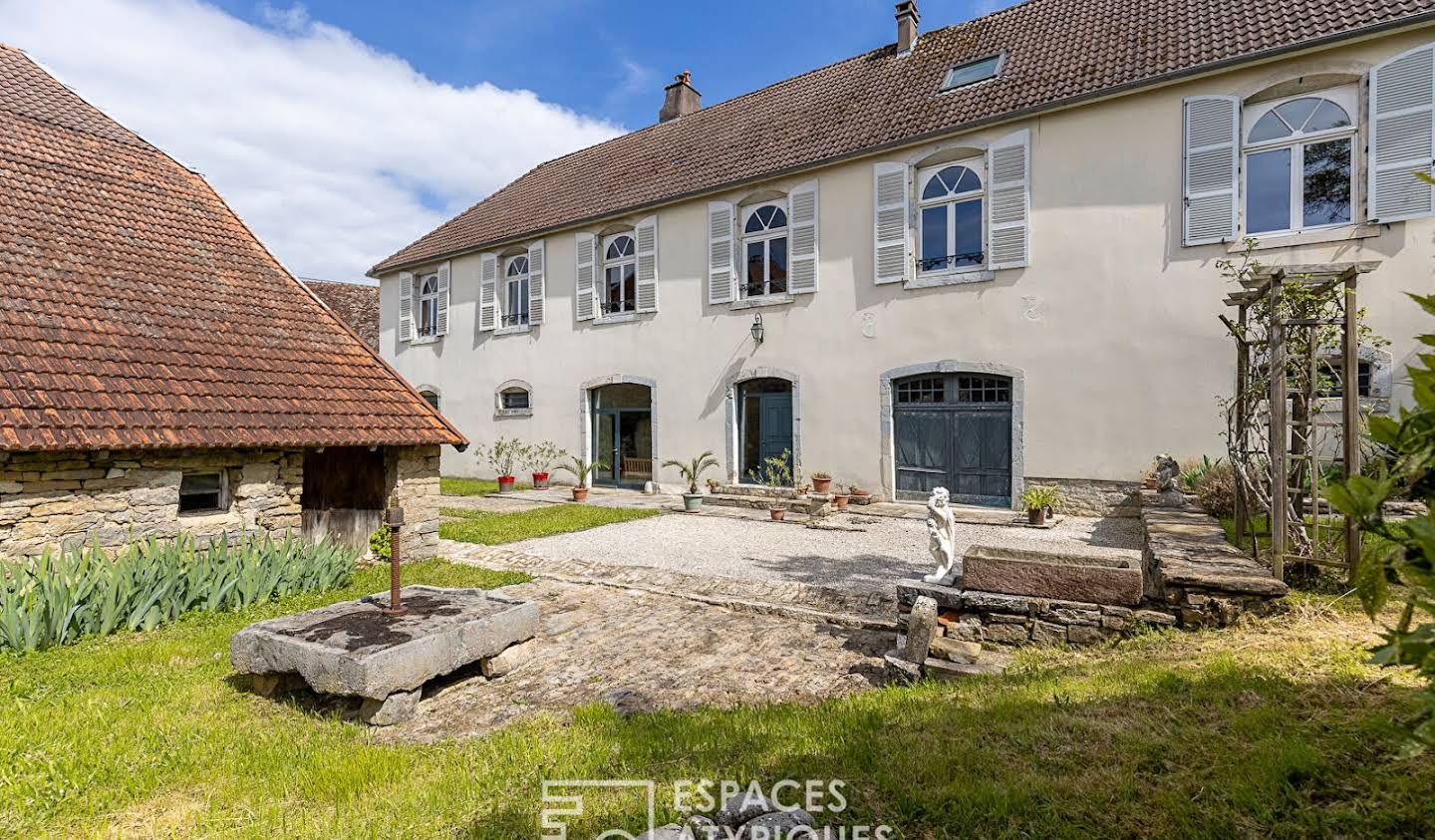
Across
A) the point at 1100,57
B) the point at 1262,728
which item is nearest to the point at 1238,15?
the point at 1100,57

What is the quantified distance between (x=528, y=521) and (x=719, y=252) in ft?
20.8

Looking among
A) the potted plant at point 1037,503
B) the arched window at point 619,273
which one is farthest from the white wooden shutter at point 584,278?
the potted plant at point 1037,503

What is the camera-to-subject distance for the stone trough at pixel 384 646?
400 cm

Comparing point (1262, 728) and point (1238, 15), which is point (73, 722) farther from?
point (1238, 15)

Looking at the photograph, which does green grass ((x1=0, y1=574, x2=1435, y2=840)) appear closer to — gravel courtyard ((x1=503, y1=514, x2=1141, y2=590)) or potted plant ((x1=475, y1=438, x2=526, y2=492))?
gravel courtyard ((x1=503, y1=514, x2=1141, y2=590))

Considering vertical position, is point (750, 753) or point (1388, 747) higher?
point (1388, 747)

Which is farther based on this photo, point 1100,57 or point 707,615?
point 1100,57

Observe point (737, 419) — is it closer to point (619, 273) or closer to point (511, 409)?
point (619, 273)

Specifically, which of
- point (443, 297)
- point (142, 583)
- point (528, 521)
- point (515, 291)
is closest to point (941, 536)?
point (142, 583)

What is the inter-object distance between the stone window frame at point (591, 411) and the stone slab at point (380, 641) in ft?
31.9

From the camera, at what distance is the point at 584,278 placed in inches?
626

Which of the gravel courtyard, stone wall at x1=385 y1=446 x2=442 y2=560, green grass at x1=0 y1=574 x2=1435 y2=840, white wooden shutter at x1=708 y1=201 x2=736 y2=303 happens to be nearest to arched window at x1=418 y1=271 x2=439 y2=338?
white wooden shutter at x1=708 y1=201 x2=736 y2=303

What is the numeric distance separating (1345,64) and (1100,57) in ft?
9.79

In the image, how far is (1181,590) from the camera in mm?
4605
